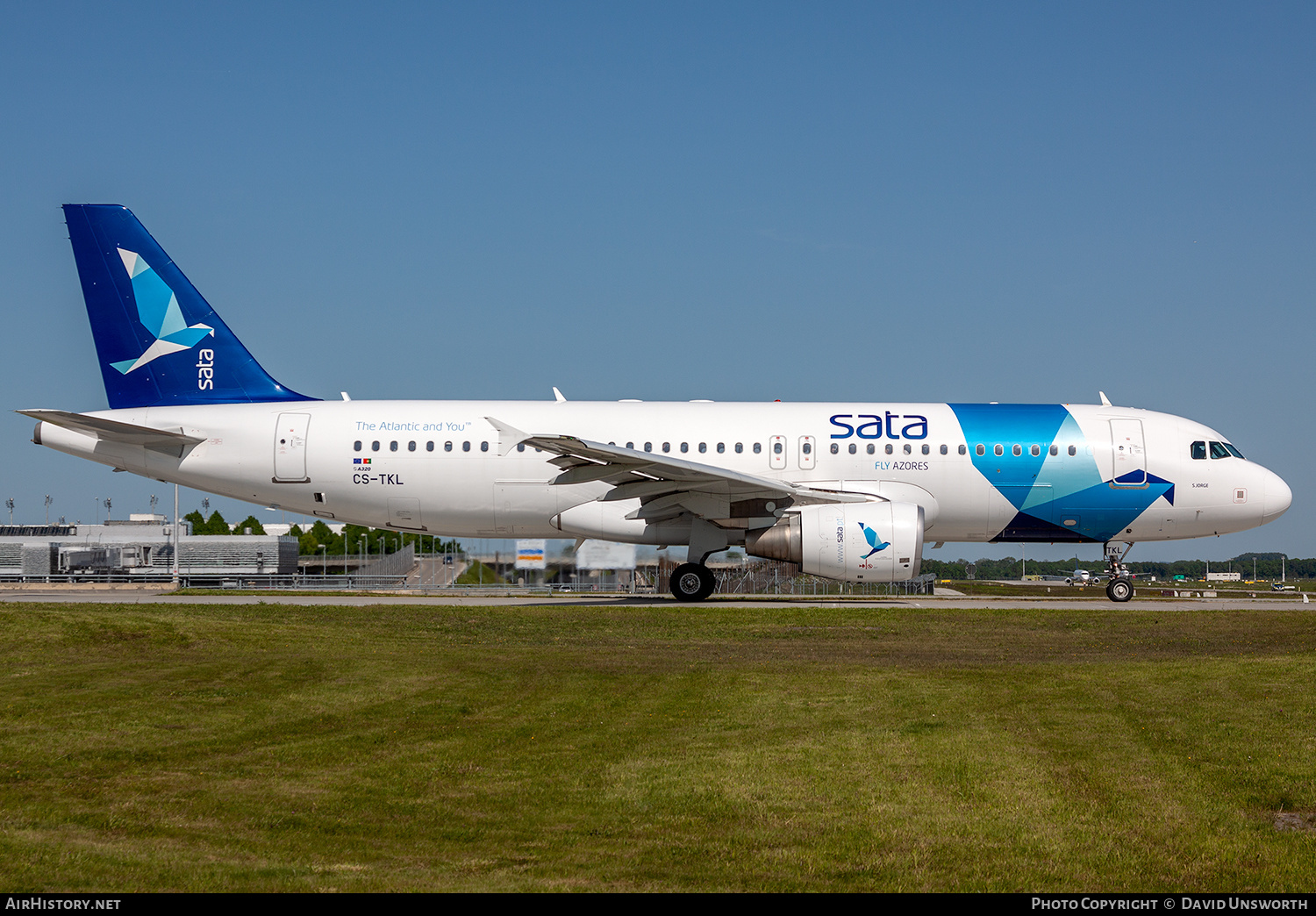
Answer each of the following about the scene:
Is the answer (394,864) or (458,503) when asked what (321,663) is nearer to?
(394,864)

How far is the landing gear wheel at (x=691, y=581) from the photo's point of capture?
878 inches

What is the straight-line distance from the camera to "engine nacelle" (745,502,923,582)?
20.3 meters

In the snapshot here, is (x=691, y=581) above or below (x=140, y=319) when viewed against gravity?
below

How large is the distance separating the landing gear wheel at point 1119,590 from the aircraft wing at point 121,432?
19439 millimetres

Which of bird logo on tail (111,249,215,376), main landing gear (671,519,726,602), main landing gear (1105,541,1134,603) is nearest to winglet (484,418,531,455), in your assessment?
main landing gear (671,519,726,602)

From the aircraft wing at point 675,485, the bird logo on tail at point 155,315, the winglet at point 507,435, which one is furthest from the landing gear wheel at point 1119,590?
the bird logo on tail at point 155,315

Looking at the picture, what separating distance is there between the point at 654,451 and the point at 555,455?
2.02m

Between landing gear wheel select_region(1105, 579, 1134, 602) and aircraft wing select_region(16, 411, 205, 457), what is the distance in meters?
19.4

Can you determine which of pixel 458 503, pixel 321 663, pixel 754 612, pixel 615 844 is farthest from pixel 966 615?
pixel 615 844

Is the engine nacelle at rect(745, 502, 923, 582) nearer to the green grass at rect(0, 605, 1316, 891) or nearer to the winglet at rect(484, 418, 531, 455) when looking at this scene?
the winglet at rect(484, 418, 531, 455)

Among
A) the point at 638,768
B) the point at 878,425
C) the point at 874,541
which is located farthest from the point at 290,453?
the point at 638,768

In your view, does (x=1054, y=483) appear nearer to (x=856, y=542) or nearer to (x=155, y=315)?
(x=856, y=542)

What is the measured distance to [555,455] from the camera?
864 inches

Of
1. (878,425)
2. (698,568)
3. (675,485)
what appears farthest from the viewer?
(878,425)
